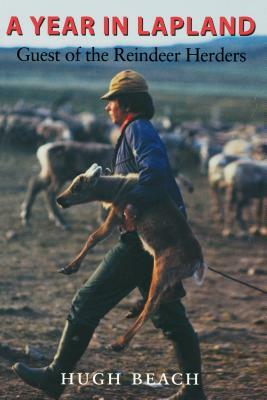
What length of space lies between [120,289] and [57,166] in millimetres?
8009

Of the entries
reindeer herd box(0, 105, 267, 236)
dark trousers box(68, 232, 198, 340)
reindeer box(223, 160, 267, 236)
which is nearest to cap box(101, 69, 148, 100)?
dark trousers box(68, 232, 198, 340)

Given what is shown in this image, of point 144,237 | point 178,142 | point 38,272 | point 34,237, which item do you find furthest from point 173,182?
point 178,142

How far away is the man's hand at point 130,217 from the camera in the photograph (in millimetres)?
4617

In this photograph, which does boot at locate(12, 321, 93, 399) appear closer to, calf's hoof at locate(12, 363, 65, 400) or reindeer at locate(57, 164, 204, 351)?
calf's hoof at locate(12, 363, 65, 400)

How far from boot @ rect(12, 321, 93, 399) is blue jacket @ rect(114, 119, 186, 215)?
814 mm

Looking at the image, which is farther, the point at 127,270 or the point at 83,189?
the point at 83,189

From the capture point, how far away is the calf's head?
479 cm

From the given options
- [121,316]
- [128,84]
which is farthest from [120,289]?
[121,316]

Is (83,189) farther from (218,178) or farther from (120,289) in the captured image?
(218,178)

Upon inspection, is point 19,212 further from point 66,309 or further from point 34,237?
point 66,309

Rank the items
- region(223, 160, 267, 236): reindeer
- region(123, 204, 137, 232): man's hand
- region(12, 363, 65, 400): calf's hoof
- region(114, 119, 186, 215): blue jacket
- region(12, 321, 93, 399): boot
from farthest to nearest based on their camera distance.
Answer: region(223, 160, 267, 236): reindeer
region(12, 363, 65, 400): calf's hoof
region(12, 321, 93, 399): boot
region(123, 204, 137, 232): man's hand
region(114, 119, 186, 215): blue jacket

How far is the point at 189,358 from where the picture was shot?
480 cm

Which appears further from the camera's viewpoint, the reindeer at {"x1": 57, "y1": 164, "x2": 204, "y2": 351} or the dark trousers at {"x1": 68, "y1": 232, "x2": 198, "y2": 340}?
the dark trousers at {"x1": 68, "y1": 232, "x2": 198, "y2": 340}

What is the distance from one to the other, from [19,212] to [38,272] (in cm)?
415
